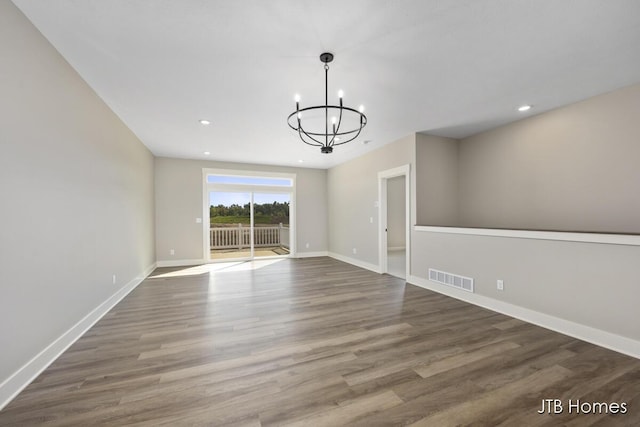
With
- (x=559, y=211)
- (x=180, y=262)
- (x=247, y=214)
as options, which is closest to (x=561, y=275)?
(x=559, y=211)

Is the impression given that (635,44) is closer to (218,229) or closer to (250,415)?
(250,415)

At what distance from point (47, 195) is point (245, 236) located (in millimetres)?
5417

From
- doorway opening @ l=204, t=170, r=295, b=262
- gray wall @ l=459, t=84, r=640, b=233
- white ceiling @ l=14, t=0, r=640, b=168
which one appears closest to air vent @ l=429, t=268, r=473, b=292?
gray wall @ l=459, t=84, r=640, b=233

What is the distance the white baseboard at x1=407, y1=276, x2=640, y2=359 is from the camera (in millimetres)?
2307

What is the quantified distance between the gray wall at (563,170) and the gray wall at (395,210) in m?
3.60

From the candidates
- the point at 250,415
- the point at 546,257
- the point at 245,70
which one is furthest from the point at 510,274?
the point at 245,70

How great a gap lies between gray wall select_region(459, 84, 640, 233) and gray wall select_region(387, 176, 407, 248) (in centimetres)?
360

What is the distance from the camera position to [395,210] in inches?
334

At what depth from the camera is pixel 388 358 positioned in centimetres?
221

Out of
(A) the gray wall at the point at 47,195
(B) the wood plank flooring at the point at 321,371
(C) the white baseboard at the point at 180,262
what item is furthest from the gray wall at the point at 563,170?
(C) the white baseboard at the point at 180,262

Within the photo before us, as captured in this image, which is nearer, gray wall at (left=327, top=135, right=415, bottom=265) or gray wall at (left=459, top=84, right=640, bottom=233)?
gray wall at (left=459, top=84, right=640, bottom=233)

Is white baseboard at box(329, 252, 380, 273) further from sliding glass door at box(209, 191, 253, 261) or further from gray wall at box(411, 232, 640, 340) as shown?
sliding glass door at box(209, 191, 253, 261)

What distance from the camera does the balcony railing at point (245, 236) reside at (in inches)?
284

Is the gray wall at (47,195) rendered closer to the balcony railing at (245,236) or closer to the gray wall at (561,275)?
the balcony railing at (245,236)
